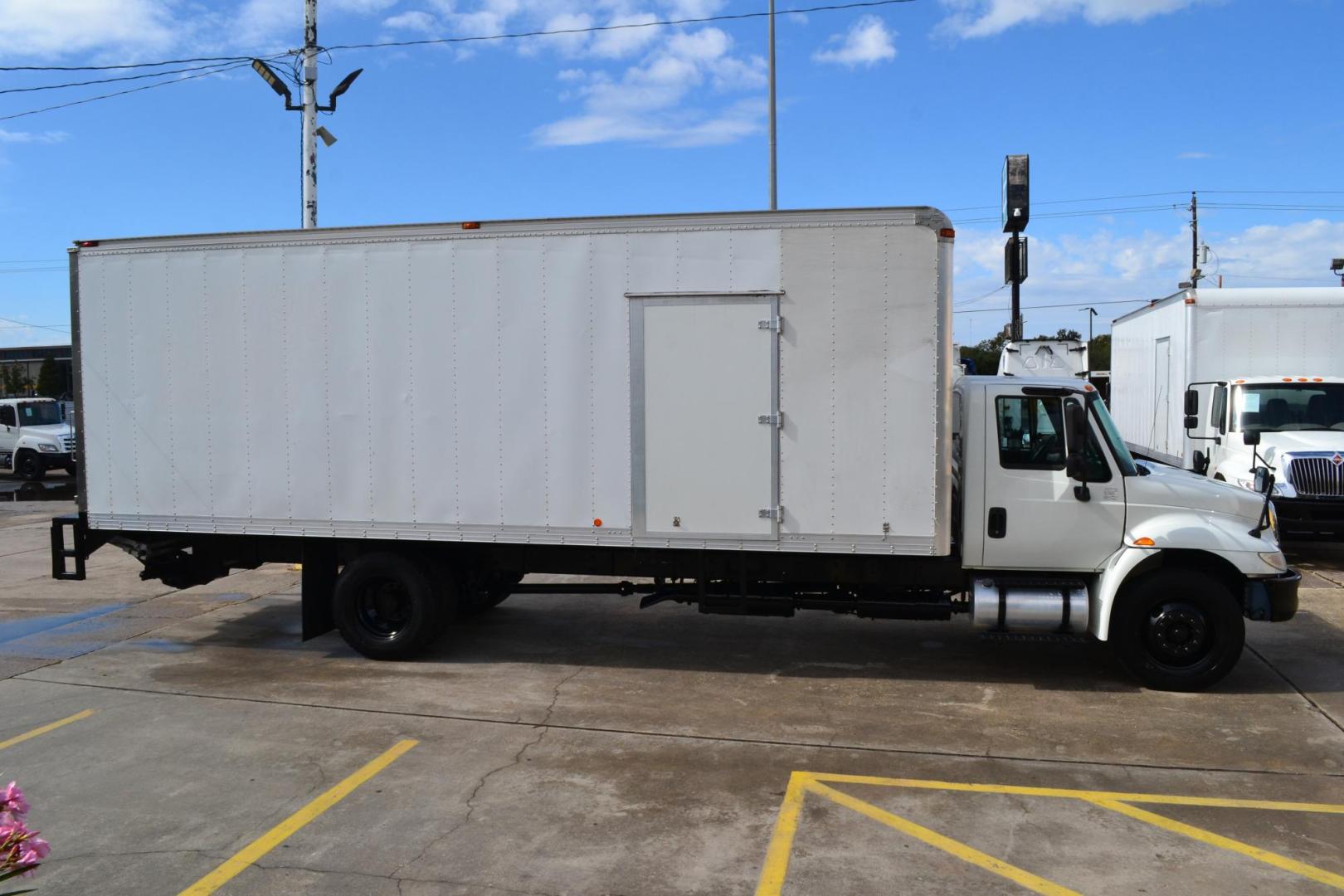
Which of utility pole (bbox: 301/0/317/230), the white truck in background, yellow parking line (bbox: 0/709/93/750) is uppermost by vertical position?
utility pole (bbox: 301/0/317/230)

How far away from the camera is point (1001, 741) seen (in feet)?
20.0

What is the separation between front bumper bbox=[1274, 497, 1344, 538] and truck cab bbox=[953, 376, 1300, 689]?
4907 millimetres

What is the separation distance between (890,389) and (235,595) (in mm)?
7853

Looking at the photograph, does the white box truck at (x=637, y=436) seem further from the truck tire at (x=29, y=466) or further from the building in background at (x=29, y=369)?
the building in background at (x=29, y=369)

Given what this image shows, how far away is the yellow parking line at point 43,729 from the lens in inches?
244

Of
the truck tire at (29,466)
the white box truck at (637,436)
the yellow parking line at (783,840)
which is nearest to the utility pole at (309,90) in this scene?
the white box truck at (637,436)

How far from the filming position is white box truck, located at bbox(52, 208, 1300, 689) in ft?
22.7

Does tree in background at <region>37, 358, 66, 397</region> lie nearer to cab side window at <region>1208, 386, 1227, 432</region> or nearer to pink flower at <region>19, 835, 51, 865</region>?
cab side window at <region>1208, 386, 1227, 432</region>

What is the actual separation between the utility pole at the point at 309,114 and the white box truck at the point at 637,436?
6591 mm

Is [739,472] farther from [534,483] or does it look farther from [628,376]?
[534,483]

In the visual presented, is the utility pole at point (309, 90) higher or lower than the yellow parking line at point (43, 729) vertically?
higher

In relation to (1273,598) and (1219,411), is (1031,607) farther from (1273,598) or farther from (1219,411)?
(1219,411)

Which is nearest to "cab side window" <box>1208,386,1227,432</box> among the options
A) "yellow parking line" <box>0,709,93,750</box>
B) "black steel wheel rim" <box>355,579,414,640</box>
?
"black steel wheel rim" <box>355,579,414,640</box>

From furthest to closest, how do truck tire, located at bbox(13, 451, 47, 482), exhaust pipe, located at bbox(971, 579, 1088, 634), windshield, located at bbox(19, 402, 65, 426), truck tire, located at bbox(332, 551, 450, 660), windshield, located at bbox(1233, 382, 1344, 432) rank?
windshield, located at bbox(19, 402, 65, 426)
truck tire, located at bbox(13, 451, 47, 482)
windshield, located at bbox(1233, 382, 1344, 432)
truck tire, located at bbox(332, 551, 450, 660)
exhaust pipe, located at bbox(971, 579, 1088, 634)
